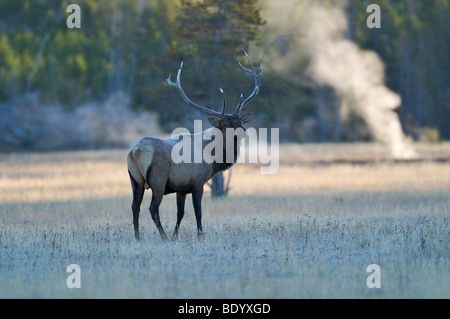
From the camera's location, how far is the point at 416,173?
2608cm

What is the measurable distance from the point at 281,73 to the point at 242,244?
33.2 m

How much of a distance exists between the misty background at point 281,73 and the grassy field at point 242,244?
2171cm

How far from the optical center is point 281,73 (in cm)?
4344

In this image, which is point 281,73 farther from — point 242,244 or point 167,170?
point 242,244

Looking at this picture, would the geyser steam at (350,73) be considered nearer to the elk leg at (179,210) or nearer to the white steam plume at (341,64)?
the white steam plume at (341,64)

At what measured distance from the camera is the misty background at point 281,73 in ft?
168

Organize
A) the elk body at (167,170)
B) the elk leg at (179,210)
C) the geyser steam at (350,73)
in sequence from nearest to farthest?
the elk body at (167,170)
the elk leg at (179,210)
the geyser steam at (350,73)

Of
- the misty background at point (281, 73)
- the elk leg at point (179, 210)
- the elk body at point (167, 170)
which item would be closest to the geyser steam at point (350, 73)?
the misty background at point (281, 73)

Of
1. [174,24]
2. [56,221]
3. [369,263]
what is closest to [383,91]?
[174,24]

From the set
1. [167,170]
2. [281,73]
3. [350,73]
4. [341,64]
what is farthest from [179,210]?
[341,64]

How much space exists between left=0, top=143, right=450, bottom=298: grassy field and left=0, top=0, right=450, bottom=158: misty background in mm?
21713

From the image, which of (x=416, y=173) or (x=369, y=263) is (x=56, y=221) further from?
(x=416, y=173)

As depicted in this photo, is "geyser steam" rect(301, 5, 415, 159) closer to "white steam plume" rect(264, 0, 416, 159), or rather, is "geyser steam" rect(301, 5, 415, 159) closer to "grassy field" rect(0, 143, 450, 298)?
"white steam plume" rect(264, 0, 416, 159)
